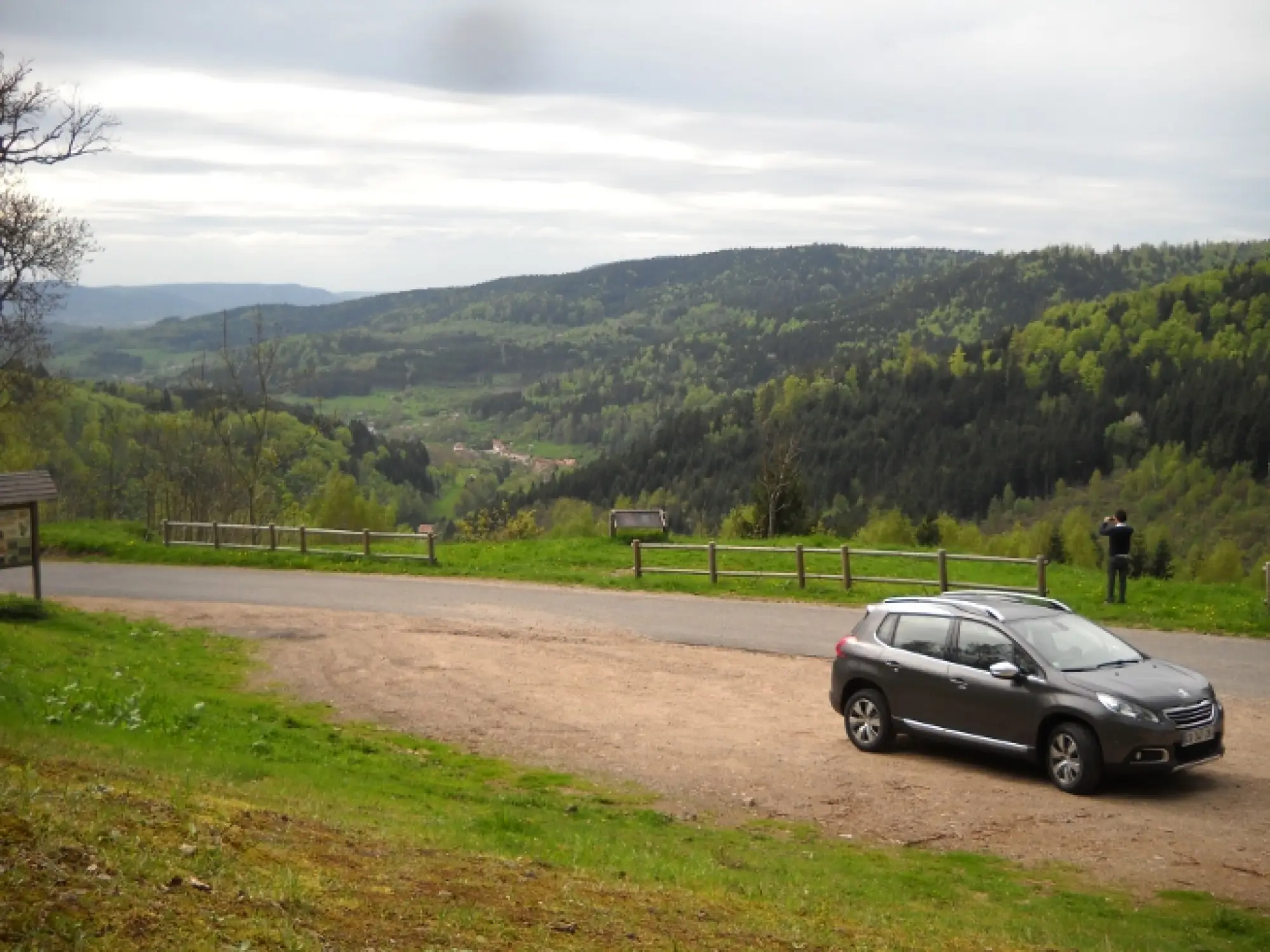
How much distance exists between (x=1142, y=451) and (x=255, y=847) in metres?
157

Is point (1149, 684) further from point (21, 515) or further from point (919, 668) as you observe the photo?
point (21, 515)

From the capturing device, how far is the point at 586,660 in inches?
827

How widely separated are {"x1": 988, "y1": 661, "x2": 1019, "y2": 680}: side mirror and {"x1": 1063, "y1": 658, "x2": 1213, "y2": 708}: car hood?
1.79ft

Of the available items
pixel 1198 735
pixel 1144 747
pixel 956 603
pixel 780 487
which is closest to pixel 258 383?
pixel 780 487

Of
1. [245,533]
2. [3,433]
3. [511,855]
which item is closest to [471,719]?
[511,855]

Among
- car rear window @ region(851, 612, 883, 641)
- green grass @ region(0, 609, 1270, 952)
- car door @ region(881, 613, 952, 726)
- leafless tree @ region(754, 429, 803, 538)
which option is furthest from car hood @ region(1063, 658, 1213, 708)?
leafless tree @ region(754, 429, 803, 538)

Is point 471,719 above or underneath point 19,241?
underneath

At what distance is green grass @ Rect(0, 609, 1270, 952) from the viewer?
6867 mm

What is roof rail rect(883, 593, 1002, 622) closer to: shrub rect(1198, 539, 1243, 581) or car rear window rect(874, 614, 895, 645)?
car rear window rect(874, 614, 895, 645)

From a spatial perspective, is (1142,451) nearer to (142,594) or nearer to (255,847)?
(142,594)

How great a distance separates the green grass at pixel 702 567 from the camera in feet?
77.5

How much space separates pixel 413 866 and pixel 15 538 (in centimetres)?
1701

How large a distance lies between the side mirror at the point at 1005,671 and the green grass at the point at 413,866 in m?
2.97

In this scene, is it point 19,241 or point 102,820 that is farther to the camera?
point 19,241
